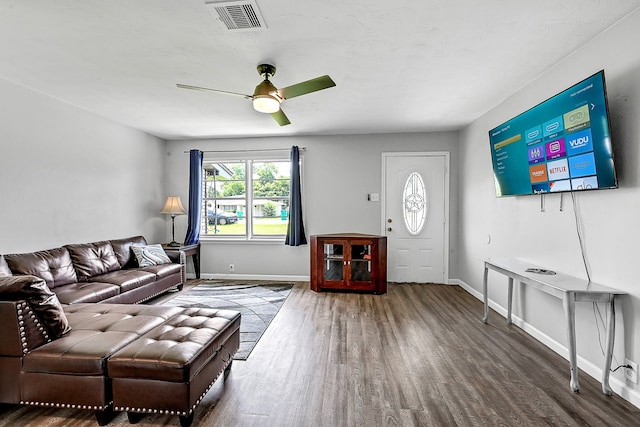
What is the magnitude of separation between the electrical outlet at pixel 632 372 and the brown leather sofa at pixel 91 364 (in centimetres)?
278

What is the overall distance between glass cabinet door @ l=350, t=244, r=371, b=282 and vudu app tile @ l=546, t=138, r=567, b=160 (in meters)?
2.62

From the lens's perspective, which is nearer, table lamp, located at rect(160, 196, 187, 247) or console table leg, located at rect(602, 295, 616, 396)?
console table leg, located at rect(602, 295, 616, 396)

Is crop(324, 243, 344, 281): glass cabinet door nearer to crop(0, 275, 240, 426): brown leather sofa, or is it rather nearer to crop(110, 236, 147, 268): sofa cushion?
crop(110, 236, 147, 268): sofa cushion

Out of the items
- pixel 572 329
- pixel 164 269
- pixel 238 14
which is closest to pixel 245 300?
pixel 164 269

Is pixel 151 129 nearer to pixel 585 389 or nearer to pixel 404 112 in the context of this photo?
pixel 404 112

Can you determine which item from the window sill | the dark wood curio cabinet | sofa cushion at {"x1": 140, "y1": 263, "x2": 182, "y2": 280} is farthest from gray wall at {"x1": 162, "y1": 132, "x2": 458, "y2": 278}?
sofa cushion at {"x1": 140, "y1": 263, "x2": 182, "y2": 280}

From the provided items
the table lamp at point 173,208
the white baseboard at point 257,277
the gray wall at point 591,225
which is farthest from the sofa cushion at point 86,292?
the gray wall at point 591,225

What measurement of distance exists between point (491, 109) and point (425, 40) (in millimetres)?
2168

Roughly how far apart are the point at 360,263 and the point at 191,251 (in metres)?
2.93

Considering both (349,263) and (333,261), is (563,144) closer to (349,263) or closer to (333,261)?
(349,263)

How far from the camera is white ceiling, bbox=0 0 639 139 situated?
6.61ft

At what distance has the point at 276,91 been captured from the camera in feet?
8.81

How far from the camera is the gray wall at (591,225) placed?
6.86 ft

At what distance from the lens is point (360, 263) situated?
15.7ft
